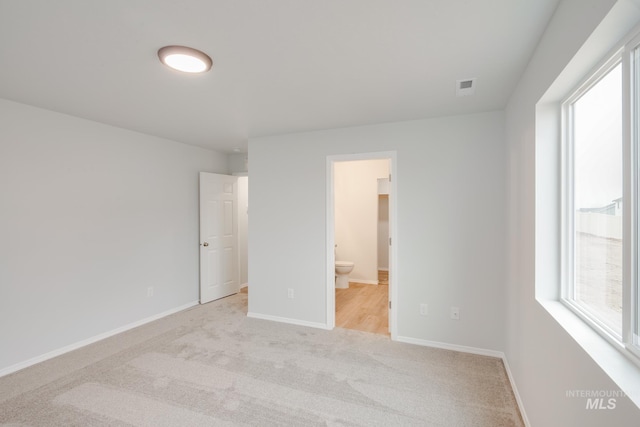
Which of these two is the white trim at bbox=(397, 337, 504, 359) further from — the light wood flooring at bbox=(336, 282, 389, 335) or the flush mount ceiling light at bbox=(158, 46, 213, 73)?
the flush mount ceiling light at bbox=(158, 46, 213, 73)

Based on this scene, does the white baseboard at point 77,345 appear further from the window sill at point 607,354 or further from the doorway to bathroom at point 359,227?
the window sill at point 607,354

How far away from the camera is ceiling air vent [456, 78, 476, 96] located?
7.42 feet

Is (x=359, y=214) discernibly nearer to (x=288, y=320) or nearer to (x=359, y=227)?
(x=359, y=227)

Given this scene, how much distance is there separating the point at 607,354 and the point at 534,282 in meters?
0.77

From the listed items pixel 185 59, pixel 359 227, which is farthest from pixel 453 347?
pixel 185 59

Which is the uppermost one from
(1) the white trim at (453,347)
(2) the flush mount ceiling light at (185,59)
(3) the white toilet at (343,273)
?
(2) the flush mount ceiling light at (185,59)

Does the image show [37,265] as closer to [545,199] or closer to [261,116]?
[261,116]

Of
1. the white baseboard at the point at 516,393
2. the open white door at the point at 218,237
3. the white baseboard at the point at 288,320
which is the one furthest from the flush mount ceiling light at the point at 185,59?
the white baseboard at the point at 516,393

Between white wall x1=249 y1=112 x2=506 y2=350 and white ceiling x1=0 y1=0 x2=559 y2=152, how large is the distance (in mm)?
341

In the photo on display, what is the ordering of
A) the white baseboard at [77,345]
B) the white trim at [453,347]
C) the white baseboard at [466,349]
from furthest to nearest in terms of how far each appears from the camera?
the white trim at [453,347] < the white baseboard at [77,345] < the white baseboard at [466,349]

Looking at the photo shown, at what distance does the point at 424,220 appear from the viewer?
3.18 meters

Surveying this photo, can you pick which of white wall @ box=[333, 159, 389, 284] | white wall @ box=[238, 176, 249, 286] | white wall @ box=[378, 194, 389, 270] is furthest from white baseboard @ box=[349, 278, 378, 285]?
white wall @ box=[238, 176, 249, 286]
